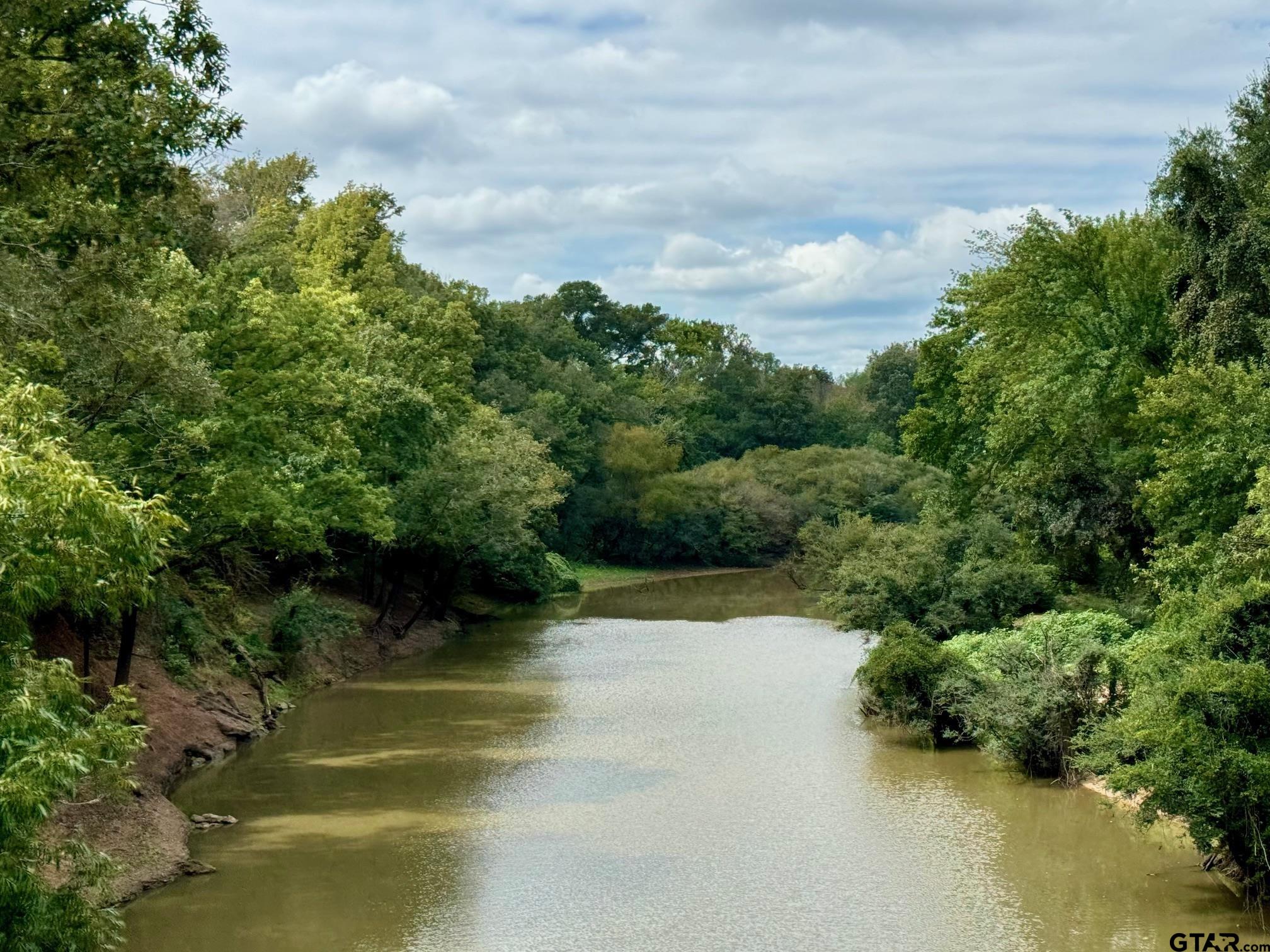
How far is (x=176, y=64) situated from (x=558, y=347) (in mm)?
65350

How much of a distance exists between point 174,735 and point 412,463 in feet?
54.4

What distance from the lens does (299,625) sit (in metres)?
33.1

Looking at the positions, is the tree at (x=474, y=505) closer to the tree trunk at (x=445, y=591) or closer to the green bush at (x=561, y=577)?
the tree trunk at (x=445, y=591)

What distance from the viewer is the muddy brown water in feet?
53.9

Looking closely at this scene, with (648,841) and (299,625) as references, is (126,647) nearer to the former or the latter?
(299,625)

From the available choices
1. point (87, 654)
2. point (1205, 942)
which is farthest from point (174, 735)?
point (1205, 942)

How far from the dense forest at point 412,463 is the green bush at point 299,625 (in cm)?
12

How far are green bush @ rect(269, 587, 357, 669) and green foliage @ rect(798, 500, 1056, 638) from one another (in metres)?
13.2

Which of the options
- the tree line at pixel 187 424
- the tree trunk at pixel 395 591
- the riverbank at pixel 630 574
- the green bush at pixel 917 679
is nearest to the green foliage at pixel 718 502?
the riverbank at pixel 630 574

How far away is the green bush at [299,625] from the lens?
108 feet

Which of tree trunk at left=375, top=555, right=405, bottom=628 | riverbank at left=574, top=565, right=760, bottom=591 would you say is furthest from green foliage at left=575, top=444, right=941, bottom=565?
tree trunk at left=375, top=555, right=405, bottom=628

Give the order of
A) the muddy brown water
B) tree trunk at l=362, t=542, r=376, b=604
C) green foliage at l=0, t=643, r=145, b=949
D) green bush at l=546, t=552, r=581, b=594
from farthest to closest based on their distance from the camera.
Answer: green bush at l=546, t=552, r=581, b=594, tree trunk at l=362, t=542, r=376, b=604, the muddy brown water, green foliage at l=0, t=643, r=145, b=949

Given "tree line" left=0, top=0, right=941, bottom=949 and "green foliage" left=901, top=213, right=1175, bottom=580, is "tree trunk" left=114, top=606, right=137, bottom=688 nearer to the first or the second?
"tree line" left=0, top=0, right=941, bottom=949

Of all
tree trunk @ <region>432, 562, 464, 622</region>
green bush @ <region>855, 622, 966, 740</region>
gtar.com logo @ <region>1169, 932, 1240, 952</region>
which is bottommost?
gtar.com logo @ <region>1169, 932, 1240, 952</region>
